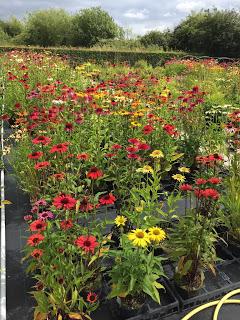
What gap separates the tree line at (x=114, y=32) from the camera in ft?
68.1

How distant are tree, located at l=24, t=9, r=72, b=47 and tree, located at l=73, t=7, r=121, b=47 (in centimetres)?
117

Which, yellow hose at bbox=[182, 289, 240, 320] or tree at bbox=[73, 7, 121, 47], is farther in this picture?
tree at bbox=[73, 7, 121, 47]

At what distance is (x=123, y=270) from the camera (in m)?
1.94

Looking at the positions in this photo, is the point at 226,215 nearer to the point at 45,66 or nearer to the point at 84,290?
the point at 84,290

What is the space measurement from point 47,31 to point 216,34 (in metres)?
15.3

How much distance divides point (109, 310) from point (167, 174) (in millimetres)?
1883

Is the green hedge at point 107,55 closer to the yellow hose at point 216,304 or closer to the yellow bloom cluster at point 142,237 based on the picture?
the yellow hose at point 216,304

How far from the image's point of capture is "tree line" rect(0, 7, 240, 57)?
817 inches

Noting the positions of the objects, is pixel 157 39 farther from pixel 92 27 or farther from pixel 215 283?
pixel 215 283

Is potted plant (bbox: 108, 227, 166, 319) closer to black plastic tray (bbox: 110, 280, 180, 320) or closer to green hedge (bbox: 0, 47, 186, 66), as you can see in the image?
black plastic tray (bbox: 110, 280, 180, 320)

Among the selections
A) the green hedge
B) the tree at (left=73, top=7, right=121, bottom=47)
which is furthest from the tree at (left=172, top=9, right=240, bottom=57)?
the tree at (left=73, top=7, right=121, bottom=47)

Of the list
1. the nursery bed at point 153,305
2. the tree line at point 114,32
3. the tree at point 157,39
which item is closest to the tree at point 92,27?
the tree line at point 114,32

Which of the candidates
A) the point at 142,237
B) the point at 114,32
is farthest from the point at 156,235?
the point at 114,32

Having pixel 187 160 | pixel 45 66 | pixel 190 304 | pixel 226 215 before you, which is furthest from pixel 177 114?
pixel 45 66
